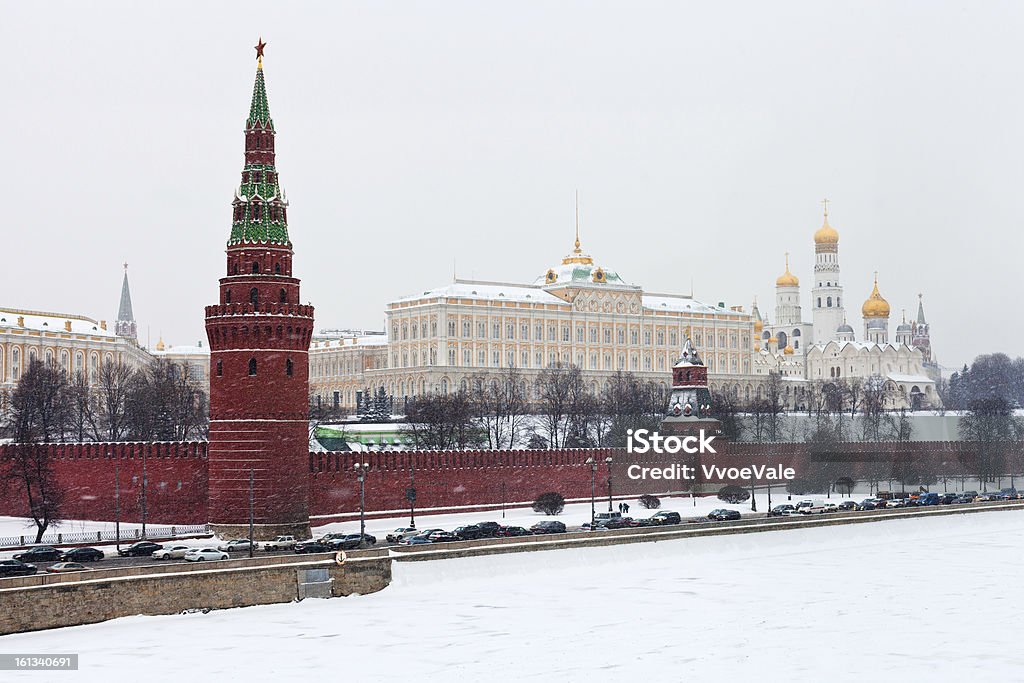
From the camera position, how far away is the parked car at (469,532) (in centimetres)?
5265

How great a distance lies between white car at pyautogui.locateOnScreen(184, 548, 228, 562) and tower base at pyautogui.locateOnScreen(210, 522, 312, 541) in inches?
206

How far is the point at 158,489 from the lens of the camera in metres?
56.7

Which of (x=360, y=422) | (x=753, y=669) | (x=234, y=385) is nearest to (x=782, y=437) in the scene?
(x=360, y=422)

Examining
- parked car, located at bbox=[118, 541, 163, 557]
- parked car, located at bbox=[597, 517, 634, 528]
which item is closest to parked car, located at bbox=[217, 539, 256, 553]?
parked car, located at bbox=[118, 541, 163, 557]

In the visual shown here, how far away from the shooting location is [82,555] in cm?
4625

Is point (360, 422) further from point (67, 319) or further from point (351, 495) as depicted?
point (67, 319)

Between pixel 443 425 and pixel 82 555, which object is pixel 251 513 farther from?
pixel 443 425

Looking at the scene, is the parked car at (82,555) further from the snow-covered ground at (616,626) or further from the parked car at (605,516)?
the parked car at (605,516)

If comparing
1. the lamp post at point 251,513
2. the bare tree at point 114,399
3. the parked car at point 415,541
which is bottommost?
the parked car at point 415,541

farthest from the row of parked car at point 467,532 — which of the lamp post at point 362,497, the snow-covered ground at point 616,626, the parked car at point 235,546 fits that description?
the parked car at point 235,546

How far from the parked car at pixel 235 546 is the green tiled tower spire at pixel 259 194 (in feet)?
31.8

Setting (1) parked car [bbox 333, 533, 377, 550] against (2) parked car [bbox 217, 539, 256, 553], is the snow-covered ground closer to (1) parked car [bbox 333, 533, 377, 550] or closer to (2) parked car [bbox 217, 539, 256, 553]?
(1) parked car [bbox 333, 533, 377, 550]

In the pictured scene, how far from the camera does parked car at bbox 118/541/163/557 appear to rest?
47.8m

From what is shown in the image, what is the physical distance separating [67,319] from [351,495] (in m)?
85.2
